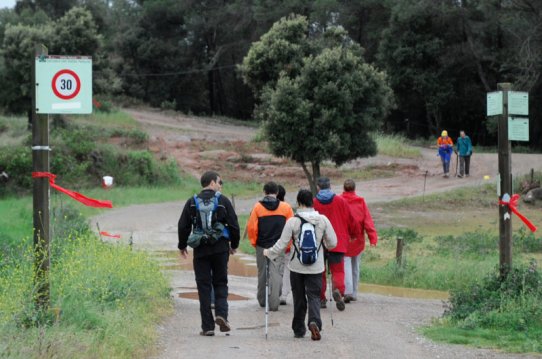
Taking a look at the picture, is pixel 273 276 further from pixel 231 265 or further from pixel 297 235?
pixel 231 265

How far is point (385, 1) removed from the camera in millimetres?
53438

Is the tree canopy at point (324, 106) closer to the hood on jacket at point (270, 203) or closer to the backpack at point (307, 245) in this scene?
the hood on jacket at point (270, 203)

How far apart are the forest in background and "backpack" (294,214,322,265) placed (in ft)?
104

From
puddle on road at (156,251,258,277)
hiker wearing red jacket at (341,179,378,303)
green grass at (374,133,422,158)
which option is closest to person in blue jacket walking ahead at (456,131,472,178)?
green grass at (374,133,422,158)

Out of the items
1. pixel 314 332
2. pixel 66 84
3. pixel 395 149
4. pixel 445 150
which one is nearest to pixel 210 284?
pixel 314 332

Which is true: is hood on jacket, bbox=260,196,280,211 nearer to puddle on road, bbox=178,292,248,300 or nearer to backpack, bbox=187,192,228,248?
backpack, bbox=187,192,228,248

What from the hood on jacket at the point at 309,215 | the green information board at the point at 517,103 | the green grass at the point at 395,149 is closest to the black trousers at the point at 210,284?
the hood on jacket at the point at 309,215

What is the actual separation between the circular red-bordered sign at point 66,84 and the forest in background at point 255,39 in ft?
108

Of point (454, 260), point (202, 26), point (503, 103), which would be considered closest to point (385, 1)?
point (202, 26)

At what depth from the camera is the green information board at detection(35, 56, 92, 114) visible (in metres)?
7.80

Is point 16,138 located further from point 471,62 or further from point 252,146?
point 471,62

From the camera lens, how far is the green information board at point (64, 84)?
7.80 m

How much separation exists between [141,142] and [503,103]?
3150 cm

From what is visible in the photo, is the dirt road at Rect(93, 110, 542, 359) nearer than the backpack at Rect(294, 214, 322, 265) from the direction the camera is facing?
Yes
